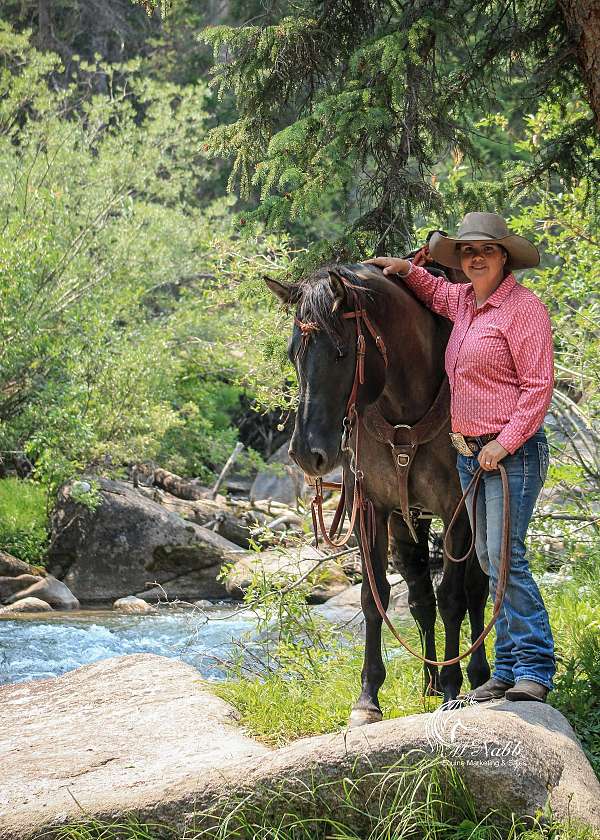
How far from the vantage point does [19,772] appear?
439 cm

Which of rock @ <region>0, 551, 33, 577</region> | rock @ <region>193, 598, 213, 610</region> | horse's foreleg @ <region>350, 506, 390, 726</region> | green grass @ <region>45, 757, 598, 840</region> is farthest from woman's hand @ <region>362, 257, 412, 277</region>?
rock @ <region>0, 551, 33, 577</region>

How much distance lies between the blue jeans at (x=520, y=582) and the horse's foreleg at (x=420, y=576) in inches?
44.3

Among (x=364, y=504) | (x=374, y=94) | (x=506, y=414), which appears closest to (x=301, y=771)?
(x=364, y=504)

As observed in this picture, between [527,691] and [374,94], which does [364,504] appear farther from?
[374,94]

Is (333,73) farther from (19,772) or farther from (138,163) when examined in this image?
(138,163)

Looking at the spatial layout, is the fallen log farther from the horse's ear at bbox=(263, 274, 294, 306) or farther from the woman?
the woman

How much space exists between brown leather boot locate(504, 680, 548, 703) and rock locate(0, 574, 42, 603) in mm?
10127

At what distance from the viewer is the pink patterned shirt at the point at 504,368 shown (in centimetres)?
401

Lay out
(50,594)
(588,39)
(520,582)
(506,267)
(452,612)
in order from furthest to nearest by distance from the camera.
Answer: (50,594) < (588,39) < (452,612) < (506,267) < (520,582)

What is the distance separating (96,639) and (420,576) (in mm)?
6177

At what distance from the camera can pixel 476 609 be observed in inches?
197

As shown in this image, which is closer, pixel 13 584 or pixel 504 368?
pixel 504 368

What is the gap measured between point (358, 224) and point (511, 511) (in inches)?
99.4

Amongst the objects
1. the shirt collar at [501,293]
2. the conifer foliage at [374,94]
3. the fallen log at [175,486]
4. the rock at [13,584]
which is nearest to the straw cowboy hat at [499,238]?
the shirt collar at [501,293]
